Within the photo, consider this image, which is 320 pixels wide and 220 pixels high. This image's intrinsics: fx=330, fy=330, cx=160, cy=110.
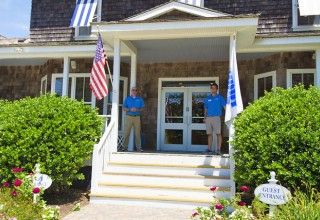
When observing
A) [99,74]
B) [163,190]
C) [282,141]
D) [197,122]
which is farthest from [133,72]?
[282,141]

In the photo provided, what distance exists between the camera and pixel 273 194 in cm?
473

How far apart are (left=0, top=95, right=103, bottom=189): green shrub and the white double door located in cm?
413

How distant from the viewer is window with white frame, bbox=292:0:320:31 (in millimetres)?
9688

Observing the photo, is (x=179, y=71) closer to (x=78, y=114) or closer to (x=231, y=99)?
(x=231, y=99)

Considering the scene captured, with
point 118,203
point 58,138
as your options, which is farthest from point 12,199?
point 118,203

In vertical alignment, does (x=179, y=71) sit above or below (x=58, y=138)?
above

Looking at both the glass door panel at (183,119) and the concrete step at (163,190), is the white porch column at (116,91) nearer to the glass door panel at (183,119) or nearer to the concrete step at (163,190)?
the concrete step at (163,190)

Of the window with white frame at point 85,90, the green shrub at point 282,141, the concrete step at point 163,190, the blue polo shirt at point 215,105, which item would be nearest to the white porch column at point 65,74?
the window with white frame at point 85,90

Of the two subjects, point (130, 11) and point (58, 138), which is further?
point (130, 11)

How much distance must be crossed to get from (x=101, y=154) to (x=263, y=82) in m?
5.45

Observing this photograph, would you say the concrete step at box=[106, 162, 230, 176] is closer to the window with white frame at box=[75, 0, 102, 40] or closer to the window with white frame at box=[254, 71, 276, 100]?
the window with white frame at box=[254, 71, 276, 100]

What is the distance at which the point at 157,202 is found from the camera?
617cm

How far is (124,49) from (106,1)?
3.30 meters

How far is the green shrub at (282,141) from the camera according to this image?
520cm
